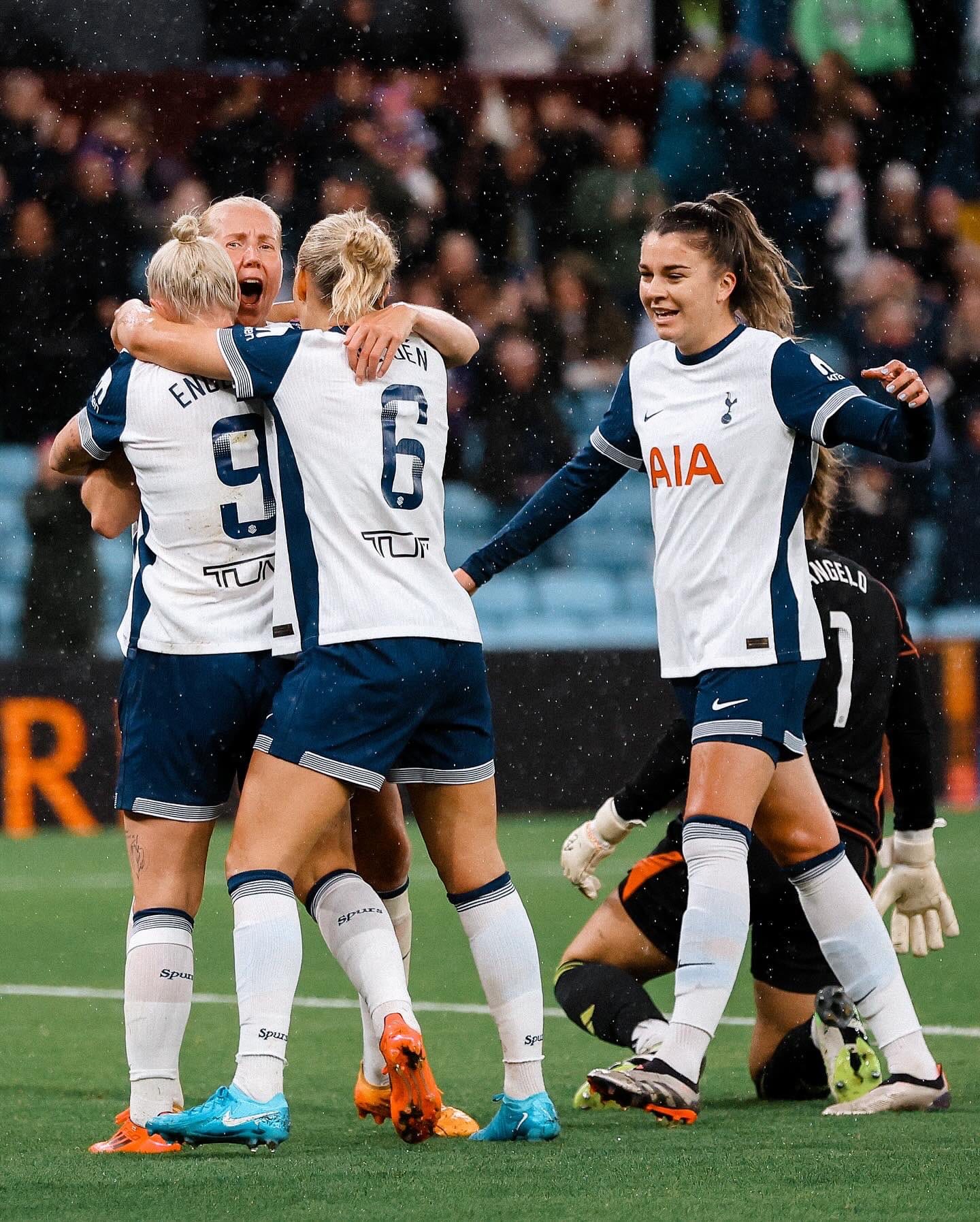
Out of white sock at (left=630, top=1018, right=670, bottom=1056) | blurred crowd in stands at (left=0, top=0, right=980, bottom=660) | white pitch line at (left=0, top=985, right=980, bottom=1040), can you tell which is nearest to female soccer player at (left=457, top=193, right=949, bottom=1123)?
white sock at (left=630, top=1018, right=670, bottom=1056)

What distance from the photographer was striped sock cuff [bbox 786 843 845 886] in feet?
13.3

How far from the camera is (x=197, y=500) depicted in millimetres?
3775

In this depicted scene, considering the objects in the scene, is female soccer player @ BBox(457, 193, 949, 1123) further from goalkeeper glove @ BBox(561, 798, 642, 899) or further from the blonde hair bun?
the blonde hair bun

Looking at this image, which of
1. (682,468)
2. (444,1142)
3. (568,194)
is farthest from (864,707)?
(568,194)

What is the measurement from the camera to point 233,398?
148 inches

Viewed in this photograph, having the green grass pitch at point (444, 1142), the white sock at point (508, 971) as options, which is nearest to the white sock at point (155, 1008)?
the green grass pitch at point (444, 1142)

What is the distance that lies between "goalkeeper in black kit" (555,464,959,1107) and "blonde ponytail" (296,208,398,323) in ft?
3.69

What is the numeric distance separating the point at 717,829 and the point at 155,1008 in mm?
1097

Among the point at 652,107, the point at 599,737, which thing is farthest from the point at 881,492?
the point at 652,107

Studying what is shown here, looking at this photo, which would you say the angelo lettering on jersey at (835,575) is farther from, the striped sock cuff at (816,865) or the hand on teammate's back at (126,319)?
the hand on teammate's back at (126,319)

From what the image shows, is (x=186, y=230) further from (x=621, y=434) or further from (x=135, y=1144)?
(x=135, y=1144)

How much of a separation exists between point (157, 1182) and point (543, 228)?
34.8 ft

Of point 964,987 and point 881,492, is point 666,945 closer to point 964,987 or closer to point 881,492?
point 964,987

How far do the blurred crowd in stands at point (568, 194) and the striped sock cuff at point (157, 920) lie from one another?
26.7ft
